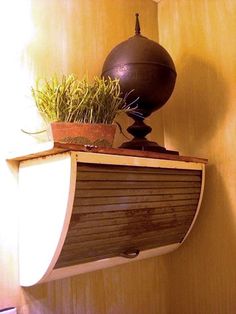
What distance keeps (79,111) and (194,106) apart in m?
0.64

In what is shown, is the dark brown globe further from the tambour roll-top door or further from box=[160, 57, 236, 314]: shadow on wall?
box=[160, 57, 236, 314]: shadow on wall

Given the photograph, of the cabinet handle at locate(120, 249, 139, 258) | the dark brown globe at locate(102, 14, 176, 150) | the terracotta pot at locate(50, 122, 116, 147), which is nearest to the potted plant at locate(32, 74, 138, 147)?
the terracotta pot at locate(50, 122, 116, 147)

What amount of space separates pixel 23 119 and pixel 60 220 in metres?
0.36

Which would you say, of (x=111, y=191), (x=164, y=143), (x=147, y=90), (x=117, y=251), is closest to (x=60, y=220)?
(x=111, y=191)

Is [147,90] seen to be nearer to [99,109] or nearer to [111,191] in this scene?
[99,109]

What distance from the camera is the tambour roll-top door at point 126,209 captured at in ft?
2.84

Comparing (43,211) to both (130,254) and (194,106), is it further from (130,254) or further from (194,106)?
(194,106)

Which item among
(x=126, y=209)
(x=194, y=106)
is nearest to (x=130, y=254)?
(x=126, y=209)

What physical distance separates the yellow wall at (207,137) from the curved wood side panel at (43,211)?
0.68m

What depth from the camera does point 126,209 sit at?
975mm

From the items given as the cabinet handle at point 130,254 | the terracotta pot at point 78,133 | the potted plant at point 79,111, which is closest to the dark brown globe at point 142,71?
the potted plant at point 79,111

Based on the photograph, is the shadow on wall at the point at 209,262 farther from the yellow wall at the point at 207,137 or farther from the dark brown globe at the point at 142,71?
the dark brown globe at the point at 142,71

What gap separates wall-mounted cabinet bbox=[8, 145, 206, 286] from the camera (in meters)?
0.83

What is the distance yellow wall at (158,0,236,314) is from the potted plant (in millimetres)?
519
